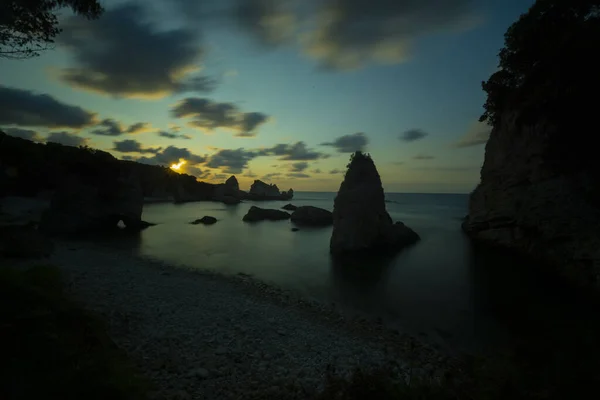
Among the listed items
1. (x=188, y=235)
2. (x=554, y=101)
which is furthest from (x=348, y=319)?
(x=188, y=235)

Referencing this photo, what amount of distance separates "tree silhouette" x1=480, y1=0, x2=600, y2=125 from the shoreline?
19423 mm

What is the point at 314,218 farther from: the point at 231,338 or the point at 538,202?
the point at 231,338

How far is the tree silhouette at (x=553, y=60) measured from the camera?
17516mm

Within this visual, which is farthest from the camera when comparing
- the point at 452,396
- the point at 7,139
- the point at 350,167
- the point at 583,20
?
the point at 7,139

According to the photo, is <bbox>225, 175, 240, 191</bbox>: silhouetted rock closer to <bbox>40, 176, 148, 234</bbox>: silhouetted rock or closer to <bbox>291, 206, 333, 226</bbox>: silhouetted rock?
<bbox>291, 206, 333, 226</bbox>: silhouetted rock

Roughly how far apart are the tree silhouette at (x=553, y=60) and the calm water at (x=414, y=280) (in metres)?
12.9

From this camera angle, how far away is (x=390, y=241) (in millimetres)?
33500

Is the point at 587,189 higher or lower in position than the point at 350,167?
lower

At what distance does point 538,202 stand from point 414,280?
1304 centimetres

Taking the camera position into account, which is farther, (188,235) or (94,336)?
(188,235)

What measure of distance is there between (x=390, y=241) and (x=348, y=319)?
20924 millimetres

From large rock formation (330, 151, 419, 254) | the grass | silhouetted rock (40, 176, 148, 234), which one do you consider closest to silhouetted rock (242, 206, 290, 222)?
silhouetted rock (40, 176, 148, 234)

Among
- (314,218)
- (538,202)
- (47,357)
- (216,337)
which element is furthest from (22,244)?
(314,218)

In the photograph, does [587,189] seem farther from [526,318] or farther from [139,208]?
[139,208]
